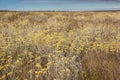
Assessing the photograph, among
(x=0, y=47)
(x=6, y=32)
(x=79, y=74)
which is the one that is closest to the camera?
(x=79, y=74)

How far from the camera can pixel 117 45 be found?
5.46 m

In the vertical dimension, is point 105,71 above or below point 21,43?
below

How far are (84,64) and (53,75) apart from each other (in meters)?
1.17

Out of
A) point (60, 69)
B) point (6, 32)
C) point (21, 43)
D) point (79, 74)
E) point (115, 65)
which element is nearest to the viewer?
point (60, 69)

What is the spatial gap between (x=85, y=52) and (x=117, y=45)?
799 millimetres

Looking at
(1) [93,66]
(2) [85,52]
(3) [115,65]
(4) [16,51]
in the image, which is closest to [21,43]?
(4) [16,51]

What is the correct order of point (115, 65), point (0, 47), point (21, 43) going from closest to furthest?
point (115, 65) → point (0, 47) → point (21, 43)

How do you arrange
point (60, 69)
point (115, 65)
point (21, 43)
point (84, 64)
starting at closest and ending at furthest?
point (60, 69) < point (115, 65) < point (84, 64) < point (21, 43)

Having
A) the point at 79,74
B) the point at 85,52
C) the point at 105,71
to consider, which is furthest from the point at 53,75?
the point at 85,52

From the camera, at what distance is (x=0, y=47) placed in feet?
17.4

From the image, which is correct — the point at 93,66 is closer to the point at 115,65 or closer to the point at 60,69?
the point at 115,65

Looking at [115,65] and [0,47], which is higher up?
[0,47]

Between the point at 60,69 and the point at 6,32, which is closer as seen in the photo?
the point at 60,69

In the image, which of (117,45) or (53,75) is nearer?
(53,75)
